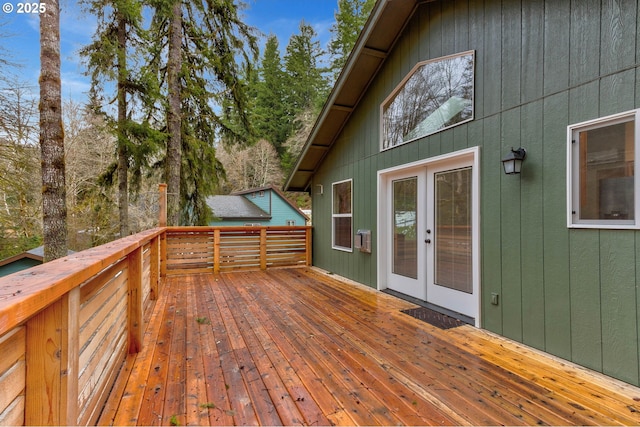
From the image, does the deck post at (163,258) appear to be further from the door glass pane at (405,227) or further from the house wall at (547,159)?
the house wall at (547,159)

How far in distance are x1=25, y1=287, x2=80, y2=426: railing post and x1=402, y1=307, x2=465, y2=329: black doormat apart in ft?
10.2

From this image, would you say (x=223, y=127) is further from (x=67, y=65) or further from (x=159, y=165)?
(x=67, y=65)

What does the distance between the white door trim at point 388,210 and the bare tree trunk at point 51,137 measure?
4943 millimetres

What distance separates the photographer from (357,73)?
5.00m

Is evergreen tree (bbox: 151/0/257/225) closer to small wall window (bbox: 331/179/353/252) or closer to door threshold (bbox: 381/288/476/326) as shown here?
small wall window (bbox: 331/179/353/252)


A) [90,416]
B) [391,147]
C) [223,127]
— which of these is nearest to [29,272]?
[90,416]

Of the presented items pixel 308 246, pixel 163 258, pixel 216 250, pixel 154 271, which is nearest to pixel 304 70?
pixel 308 246

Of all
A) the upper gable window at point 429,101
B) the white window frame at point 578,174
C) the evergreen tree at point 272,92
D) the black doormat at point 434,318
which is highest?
the evergreen tree at point 272,92

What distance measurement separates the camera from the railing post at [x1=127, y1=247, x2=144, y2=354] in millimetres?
2668

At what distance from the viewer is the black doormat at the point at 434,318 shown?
131 inches

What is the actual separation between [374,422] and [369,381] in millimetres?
443

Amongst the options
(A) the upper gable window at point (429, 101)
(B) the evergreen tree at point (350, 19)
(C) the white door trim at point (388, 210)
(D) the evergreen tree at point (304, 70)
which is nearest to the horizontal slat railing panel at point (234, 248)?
(C) the white door trim at point (388, 210)

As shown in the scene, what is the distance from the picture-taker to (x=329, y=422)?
1.74 m

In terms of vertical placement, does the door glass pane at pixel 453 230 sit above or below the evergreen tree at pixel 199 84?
below
